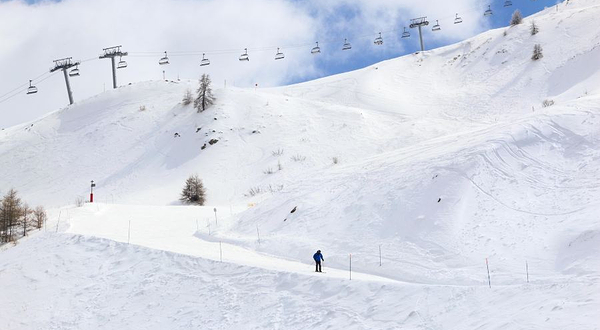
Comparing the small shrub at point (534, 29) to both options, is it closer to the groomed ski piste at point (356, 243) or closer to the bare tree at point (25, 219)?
the groomed ski piste at point (356, 243)

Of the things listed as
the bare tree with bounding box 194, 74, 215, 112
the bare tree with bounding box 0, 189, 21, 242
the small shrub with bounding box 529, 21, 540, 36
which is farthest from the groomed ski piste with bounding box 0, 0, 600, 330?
the small shrub with bounding box 529, 21, 540, 36

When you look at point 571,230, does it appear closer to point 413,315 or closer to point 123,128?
point 413,315

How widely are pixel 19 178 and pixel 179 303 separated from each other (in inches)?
1736

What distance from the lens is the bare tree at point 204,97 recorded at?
62469mm

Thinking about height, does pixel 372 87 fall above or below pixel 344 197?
above

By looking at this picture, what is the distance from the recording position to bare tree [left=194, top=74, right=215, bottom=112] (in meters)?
62.5

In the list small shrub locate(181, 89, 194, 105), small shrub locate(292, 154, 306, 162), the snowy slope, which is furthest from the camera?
small shrub locate(181, 89, 194, 105)

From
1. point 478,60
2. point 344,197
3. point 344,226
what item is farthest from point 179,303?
point 478,60

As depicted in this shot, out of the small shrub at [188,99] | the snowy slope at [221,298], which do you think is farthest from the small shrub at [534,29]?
the snowy slope at [221,298]

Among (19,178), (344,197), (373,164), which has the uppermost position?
(19,178)

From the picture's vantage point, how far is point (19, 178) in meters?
55.3

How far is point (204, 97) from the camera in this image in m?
62.7

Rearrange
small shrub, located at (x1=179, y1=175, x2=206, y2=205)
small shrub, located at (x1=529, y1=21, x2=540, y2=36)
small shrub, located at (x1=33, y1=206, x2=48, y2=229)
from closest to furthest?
small shrub, located at (x1=33, y1=206, x2=48, y2=229) → small shrub, located at (x1=179, y1=175, x2=206, y2=205) → small shrub, located at (x1=529, y1=21, x2=540, y2=36)

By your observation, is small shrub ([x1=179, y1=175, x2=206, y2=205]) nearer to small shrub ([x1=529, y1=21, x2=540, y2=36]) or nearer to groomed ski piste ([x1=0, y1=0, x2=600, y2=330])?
groomed ski piste ([x1=0, y1=0, x2=600, y2=330])
